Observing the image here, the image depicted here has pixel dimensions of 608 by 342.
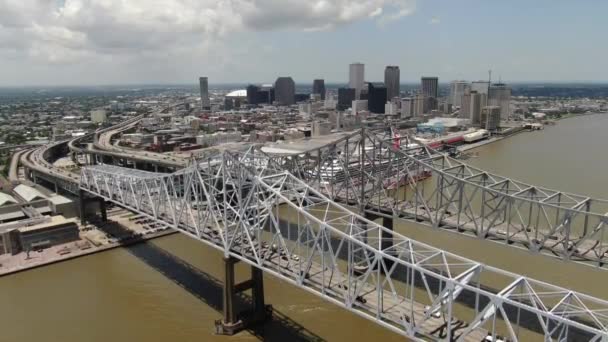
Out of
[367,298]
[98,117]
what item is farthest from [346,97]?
[367,298]

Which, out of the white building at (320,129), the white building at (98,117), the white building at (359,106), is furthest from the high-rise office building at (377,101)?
the white building at (98,117)

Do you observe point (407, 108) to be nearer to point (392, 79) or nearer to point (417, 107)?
point (417, 107)

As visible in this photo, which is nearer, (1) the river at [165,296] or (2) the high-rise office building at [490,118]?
(1) the river at [165,296]

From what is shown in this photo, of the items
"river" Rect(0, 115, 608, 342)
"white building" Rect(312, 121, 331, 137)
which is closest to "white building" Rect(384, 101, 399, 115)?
"white building" Rect(312, 121, 331, 137)

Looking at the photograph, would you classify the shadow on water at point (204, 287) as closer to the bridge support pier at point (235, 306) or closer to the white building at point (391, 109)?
the bridge support pier at point (235, 306)

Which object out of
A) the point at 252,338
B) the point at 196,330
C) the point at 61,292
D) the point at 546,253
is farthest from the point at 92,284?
the point at 546,253

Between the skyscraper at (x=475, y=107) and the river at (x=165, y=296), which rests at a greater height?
the skyscraper at (x=475, y=107)
